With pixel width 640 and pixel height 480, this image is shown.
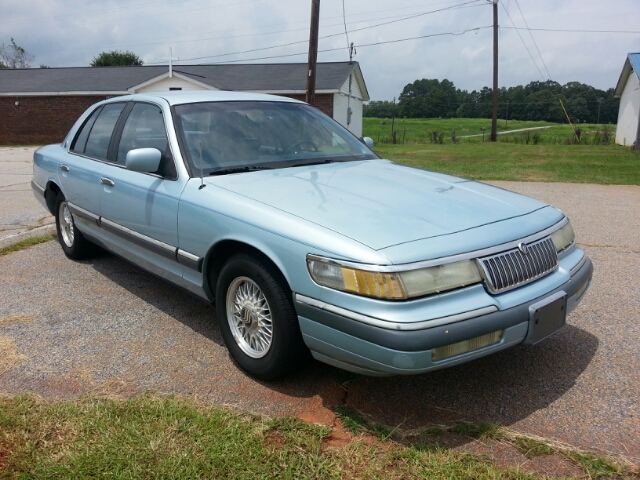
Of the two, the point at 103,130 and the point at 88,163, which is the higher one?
the point at 103,130

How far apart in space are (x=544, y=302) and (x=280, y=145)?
2126 mm

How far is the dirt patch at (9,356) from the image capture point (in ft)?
11.4

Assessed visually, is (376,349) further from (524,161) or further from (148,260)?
(524,161)

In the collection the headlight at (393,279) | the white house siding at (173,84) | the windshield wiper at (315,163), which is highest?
the white house siding at (173,84)

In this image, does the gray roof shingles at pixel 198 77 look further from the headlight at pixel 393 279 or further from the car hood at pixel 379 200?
the headlight at pixel 393 279

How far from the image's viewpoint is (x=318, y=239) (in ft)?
9.02

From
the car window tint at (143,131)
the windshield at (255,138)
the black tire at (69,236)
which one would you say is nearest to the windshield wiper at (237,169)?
the windshield at (255,138)

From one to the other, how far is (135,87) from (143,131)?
27.4m

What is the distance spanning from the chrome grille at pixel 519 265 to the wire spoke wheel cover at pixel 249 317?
1.14m

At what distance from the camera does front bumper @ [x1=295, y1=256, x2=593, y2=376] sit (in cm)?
252

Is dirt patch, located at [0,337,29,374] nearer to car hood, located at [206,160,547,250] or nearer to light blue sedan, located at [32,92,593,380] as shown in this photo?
light blue sedan, located at [32,92,593,380]

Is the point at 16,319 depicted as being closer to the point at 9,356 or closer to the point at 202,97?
the point at 9,356

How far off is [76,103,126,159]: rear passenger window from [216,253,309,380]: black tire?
6.95 ft

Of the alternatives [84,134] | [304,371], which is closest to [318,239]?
[304,371]
